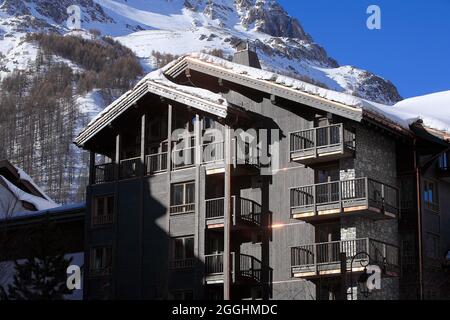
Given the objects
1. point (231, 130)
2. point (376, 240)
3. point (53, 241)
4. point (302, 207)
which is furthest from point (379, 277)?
point (53, 241)

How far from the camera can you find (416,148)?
40.8 metres

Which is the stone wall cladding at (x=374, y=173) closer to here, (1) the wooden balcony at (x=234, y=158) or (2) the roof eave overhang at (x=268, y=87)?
(2) the roof eave overhang at (x=268, y=87)

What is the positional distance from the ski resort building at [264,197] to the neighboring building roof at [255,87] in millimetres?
69

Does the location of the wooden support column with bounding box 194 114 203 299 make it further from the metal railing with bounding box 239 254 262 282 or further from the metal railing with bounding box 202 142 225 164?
the metal railing with bounding box 239 254 262 282

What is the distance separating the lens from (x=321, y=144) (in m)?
38.8

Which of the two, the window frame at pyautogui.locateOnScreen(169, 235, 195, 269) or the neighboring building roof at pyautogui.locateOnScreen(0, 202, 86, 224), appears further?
the neighboring building roof at pyautogui.locateOnScreen(0, 202, 86, 224)

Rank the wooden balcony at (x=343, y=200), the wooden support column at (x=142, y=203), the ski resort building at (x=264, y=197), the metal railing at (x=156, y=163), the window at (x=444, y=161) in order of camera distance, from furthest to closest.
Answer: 1. the metal railing at (x=156, y=163)
2. the window at (x=444, y=161)
3. the wooden support column at (x=142, y=203)
4. the ski resort building at (x=264, y=197)
5. the wooden balcony at (x=343, y=200)

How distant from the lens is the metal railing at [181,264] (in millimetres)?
40312

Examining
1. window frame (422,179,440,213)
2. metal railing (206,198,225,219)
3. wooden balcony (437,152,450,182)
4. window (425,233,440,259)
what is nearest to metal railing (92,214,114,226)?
metal railing (206,198,225,219)

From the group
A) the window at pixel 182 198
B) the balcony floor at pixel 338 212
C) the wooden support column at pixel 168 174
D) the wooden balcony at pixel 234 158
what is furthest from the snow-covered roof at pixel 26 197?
the balcony floor at pixel 338 212

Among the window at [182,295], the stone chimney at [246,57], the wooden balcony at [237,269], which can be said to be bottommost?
the window at [182,295]

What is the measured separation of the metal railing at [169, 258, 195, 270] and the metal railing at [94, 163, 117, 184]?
5.96 meters

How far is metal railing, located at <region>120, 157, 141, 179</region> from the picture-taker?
43.8m
